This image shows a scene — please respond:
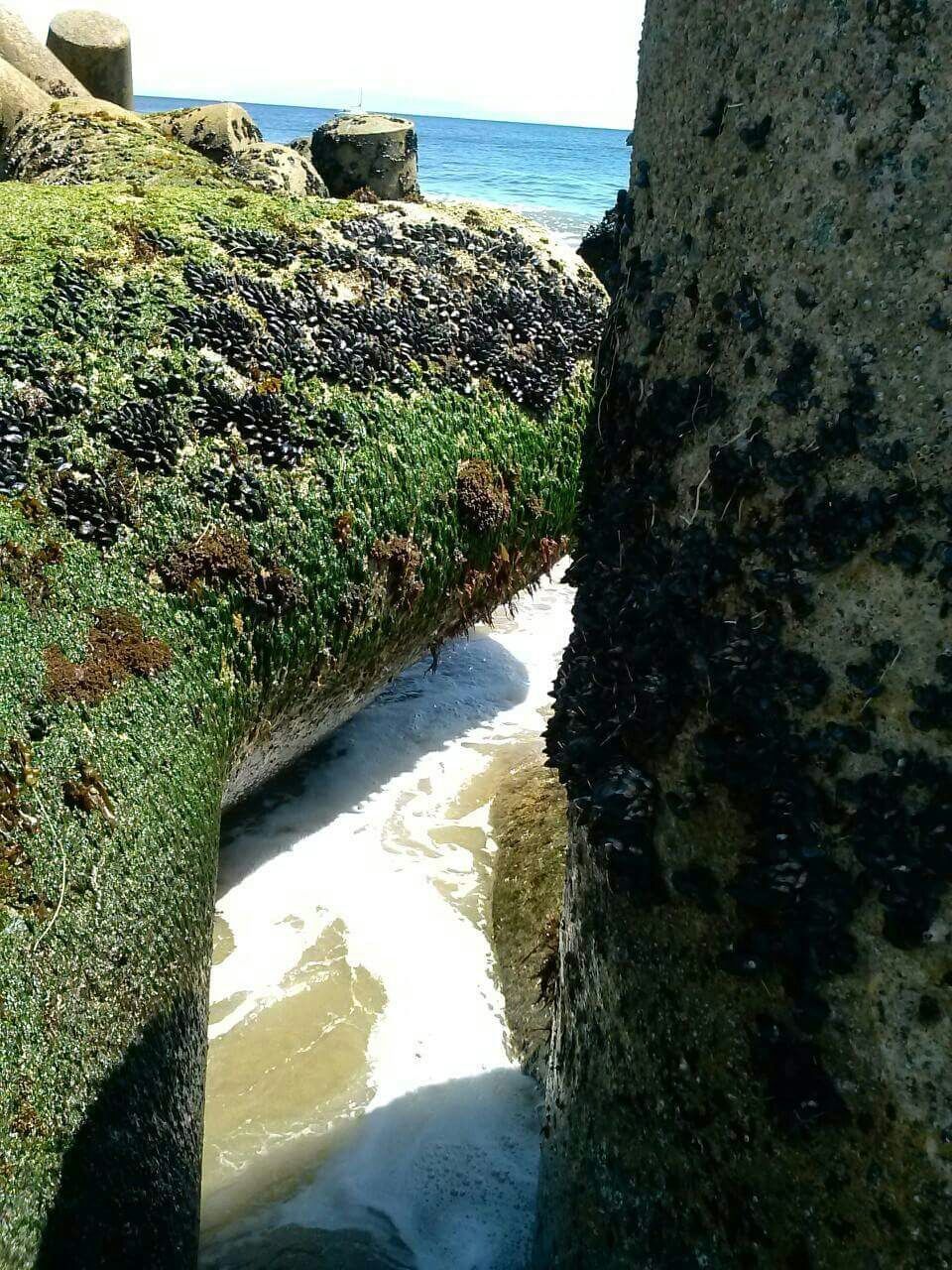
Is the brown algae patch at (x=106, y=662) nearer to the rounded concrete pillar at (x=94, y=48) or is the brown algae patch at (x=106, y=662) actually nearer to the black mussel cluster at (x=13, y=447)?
the black mussel cluster at (x=13, y=447)

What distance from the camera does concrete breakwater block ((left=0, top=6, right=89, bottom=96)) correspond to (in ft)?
37.0

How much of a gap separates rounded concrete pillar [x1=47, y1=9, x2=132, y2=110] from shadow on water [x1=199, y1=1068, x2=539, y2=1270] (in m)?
13.3

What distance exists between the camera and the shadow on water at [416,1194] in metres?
3.27

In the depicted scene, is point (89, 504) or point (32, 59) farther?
point (32, 59)

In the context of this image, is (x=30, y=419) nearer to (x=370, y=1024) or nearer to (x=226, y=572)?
(x=226, y=572)

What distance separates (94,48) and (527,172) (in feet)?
145

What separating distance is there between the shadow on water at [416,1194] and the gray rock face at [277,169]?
598cm

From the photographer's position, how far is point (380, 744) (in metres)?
6.06

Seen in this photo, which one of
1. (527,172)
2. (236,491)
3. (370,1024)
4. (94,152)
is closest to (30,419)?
(236,491)

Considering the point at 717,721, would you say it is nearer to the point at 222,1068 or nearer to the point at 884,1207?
the point at 884,1207

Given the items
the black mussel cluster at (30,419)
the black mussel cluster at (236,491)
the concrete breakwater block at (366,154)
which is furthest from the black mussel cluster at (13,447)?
the concrete breakwater block at (366,154)

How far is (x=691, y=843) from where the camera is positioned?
212cm

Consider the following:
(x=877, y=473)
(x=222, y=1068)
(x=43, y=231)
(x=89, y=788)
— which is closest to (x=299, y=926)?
(x=222, y=1068)

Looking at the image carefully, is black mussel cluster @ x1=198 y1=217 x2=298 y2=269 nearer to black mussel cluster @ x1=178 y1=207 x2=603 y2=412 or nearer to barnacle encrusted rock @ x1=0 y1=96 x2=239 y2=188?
black mussel cluster @ x1=178 y1=207 x2=603 y2=412
